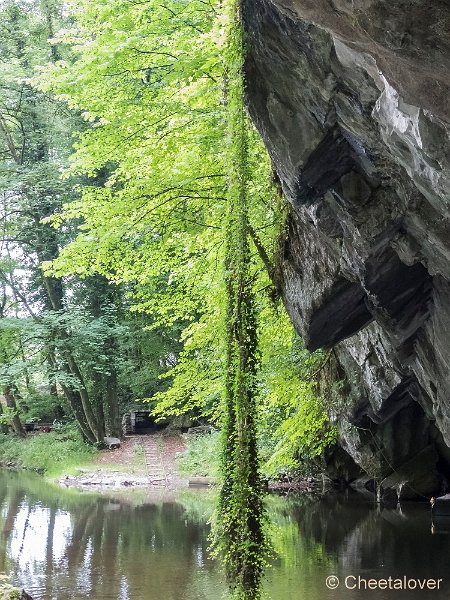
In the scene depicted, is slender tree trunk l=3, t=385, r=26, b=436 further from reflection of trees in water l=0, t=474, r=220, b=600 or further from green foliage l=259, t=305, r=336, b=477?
green foliage l=259, t=305, r=336, b=477

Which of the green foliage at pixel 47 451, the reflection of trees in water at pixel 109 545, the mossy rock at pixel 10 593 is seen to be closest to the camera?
the mossy rock at pixel 10 593

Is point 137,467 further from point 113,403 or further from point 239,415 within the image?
point 239,415

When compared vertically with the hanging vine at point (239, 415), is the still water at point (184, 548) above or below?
below

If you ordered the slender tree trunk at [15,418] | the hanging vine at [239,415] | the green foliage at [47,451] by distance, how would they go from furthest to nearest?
the slender tree trunk at [15,418] < the green foliage at [47,451] < the hanging vine at [239,415]

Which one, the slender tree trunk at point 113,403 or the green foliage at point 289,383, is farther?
the slender tree trunk at point 113,403

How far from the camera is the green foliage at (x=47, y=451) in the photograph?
26.4 metres

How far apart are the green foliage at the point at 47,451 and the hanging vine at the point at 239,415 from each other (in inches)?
747

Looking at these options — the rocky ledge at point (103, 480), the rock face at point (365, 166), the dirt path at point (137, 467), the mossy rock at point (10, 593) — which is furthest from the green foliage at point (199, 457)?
the mossy rock at point (10, 593)

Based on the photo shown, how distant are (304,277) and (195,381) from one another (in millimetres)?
3991

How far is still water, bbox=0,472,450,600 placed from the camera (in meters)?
10.8

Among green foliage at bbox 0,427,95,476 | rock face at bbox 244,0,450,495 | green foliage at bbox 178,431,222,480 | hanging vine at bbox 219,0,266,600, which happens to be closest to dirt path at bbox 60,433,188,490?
green foliage at bbox 178,431,222,480

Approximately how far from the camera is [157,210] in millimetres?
10766

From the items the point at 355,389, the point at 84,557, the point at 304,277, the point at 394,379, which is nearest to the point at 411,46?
the point at 304,277

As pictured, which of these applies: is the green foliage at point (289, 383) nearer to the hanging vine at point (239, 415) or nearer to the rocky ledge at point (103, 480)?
the hanging vine at point (239, 415)
